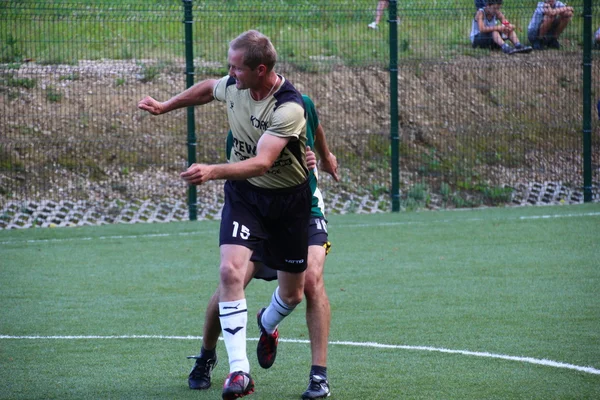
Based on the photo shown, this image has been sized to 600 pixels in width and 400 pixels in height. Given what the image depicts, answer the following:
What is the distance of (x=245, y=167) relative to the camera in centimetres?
484

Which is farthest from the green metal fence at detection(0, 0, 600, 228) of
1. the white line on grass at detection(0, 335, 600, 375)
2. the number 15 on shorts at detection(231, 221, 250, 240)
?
the number 15 on shorts at detection(231, 221, 250, 240)

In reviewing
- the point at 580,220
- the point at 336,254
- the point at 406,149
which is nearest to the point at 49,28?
the point at 336,254

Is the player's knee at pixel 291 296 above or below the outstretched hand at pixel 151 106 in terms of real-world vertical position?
below

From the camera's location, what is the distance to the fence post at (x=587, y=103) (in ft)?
49.0

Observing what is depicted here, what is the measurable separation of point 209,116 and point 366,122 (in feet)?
9.10

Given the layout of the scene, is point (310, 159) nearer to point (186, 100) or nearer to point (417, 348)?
point (186, 100)

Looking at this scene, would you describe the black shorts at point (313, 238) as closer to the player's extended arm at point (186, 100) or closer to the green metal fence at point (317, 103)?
the player's extended arm at point (186, 100)

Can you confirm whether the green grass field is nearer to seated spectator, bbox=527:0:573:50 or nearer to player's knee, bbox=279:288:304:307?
player's knee, bbox=279:288:304:307

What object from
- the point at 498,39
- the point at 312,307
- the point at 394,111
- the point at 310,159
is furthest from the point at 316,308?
the point at 498,39

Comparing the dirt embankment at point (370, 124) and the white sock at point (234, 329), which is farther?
the dirt embankment at point (370, 124)

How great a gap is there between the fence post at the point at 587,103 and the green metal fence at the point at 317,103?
48mm

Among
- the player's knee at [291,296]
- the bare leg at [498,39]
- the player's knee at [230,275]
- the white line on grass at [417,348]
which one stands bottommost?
the white line on grass at [417,348]

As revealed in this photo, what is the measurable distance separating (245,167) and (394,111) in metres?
9.56

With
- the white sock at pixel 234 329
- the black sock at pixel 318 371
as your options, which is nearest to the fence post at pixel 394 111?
the black sock at pixel 318 371
